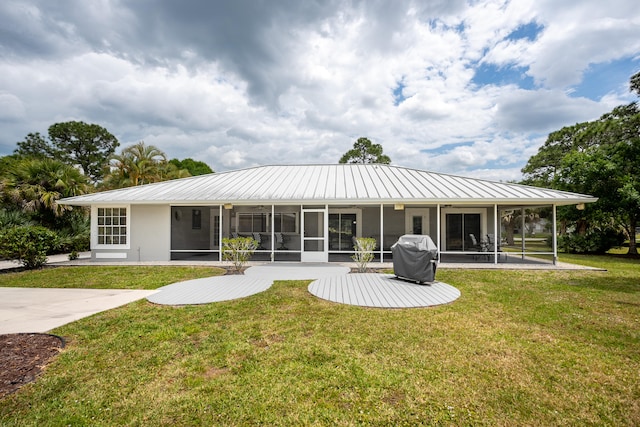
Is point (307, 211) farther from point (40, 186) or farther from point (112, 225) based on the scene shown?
point (40, 186)

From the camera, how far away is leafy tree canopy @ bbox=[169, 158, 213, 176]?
4838cm

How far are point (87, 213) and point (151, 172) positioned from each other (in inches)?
282

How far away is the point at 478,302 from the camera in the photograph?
6.44 meters

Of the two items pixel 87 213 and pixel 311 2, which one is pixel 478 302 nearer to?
pixel 311 2

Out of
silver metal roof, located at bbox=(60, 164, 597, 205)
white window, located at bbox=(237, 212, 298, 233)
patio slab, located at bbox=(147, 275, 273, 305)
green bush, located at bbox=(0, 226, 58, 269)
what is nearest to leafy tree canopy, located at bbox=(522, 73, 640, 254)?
silver metal roof, located at bbox=(60, 164, 597, 205)

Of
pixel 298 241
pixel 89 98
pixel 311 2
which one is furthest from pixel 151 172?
pixel 311 2

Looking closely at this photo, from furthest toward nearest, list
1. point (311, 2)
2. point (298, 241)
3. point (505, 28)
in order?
point (298, 241) < point (505, 28) < point (311, 2)

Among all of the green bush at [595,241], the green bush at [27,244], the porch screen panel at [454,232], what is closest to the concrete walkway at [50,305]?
the green bush at [27,244]

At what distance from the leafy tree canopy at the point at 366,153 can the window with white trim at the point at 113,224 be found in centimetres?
2998

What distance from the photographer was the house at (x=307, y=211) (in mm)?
11953

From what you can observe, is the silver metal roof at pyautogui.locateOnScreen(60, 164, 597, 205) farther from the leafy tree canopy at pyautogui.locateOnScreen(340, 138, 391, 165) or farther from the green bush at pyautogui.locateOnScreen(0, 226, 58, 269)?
the leafy tree canopy at pyautogui.locateOnScreen(340, 138, 391, 165)

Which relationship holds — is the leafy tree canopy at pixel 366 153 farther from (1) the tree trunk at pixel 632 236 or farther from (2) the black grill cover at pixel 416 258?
(2) the black grill cover at pixel 416 258

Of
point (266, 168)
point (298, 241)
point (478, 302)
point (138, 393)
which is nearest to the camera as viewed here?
point (138, 393)

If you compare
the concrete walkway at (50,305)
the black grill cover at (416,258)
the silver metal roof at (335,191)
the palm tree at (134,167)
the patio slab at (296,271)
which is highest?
the palm tree at (134,167)
